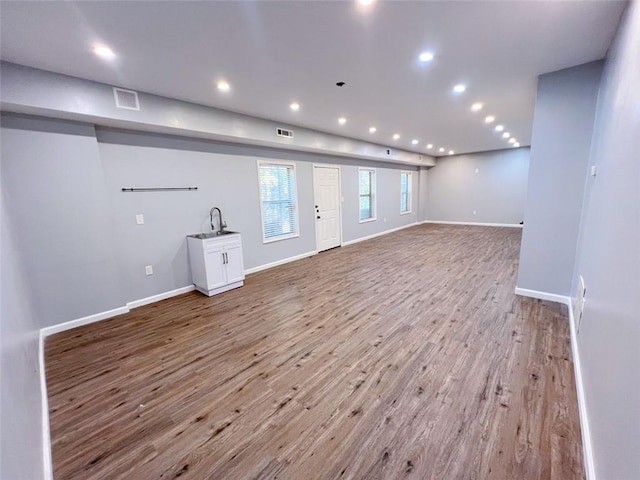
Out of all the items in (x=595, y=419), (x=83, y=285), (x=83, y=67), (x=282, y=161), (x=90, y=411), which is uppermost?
(x=83, y=67)

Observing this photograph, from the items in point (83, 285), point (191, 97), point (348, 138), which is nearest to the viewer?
point (83, 285)

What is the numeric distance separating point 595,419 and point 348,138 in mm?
5941

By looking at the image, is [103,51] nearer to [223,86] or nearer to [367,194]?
[223,86]

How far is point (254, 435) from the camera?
164 centimetres

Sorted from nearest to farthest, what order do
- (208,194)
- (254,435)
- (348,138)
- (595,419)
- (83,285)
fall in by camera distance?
(595,419) → (254,435) → (83,285) → (208,194) → (348,138)

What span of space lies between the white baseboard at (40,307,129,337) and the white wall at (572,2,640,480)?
14.6ft

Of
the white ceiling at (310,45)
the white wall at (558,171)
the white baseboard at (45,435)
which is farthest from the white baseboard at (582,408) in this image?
the white baseboard at (45,435)

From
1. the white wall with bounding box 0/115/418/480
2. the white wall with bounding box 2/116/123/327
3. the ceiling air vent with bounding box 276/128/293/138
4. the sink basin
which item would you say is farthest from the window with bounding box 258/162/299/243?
the white wall with bounding box 2/116/123/327

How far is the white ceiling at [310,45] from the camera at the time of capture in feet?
6.16

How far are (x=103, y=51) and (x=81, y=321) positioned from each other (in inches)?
114

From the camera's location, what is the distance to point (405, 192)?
1005 centimetres

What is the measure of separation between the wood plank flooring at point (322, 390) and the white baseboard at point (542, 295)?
15 centimetres

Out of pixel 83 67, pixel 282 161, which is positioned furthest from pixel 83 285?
pixel 282 161

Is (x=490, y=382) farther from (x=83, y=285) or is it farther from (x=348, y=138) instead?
(x=348, y=138)
